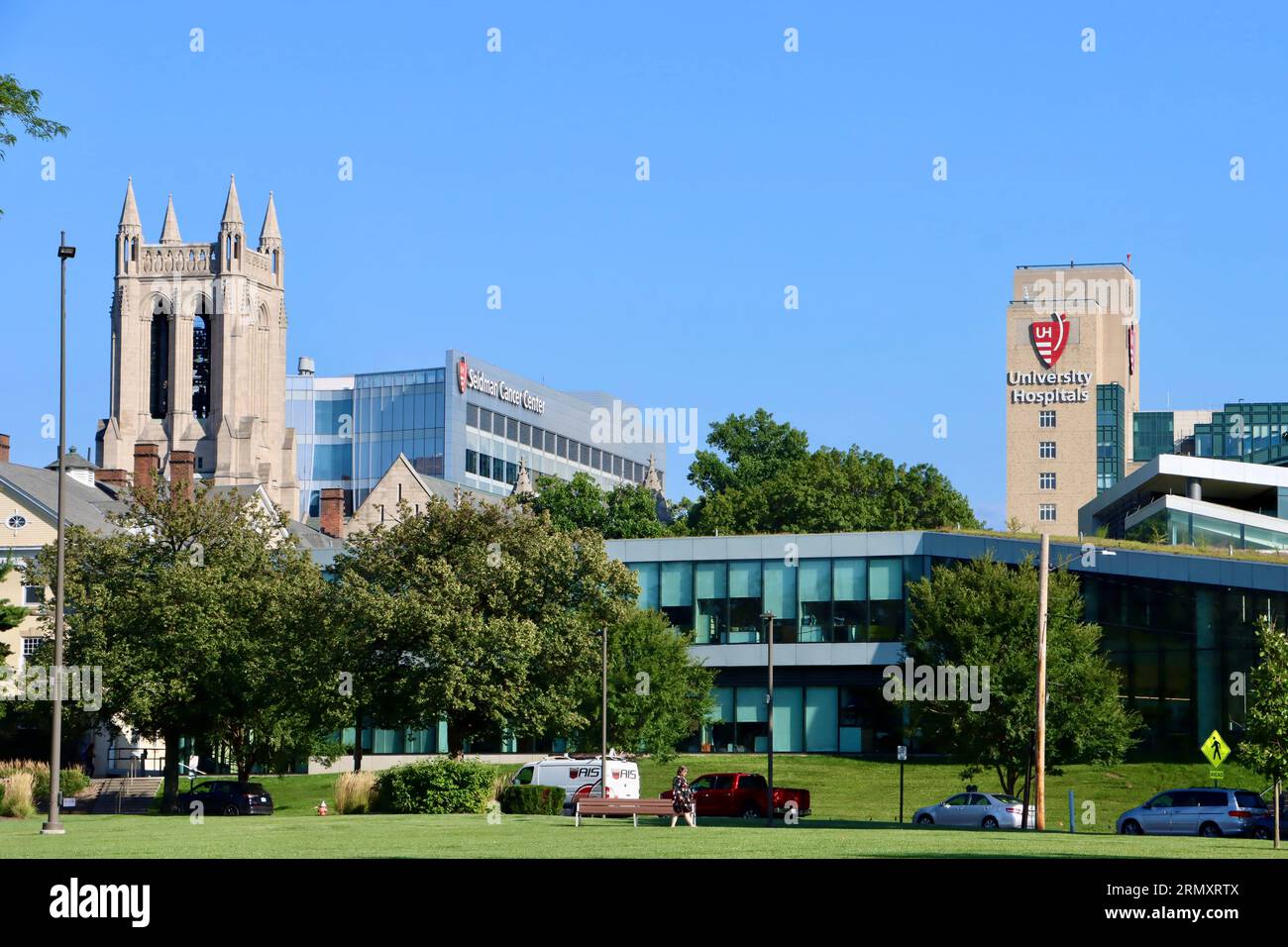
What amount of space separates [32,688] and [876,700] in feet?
113

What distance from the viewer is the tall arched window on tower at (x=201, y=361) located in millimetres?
154500

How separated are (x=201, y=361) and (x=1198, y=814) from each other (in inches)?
4958

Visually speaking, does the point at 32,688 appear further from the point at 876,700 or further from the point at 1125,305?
the point at 1125,305

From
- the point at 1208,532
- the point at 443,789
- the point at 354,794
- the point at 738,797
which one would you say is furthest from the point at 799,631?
the point at 443,789

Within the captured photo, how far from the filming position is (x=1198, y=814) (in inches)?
1800

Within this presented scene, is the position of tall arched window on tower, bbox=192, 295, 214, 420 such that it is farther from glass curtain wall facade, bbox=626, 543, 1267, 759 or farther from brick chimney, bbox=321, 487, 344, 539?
glass curtain wall facade, bbox=626, 543, 1267, 759

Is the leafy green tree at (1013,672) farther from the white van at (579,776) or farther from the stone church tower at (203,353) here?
the stone church tower at (203,353)

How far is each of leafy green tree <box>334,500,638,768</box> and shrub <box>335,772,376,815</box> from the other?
6039 millimetres

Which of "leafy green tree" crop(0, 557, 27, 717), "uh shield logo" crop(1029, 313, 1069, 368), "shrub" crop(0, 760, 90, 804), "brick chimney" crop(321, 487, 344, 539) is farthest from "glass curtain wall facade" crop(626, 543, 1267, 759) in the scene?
"uh shield logo" crop(1029, 313, 1069, 368)

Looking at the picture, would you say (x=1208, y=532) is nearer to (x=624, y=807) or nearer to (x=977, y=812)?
(x=977, y=812)

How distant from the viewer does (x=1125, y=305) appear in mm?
177625

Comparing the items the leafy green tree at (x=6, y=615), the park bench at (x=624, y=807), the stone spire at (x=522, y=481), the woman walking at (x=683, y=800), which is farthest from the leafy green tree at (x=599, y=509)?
the woman walking at (x=683, y=800)

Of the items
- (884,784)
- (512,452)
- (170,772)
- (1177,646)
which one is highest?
(512,452)
